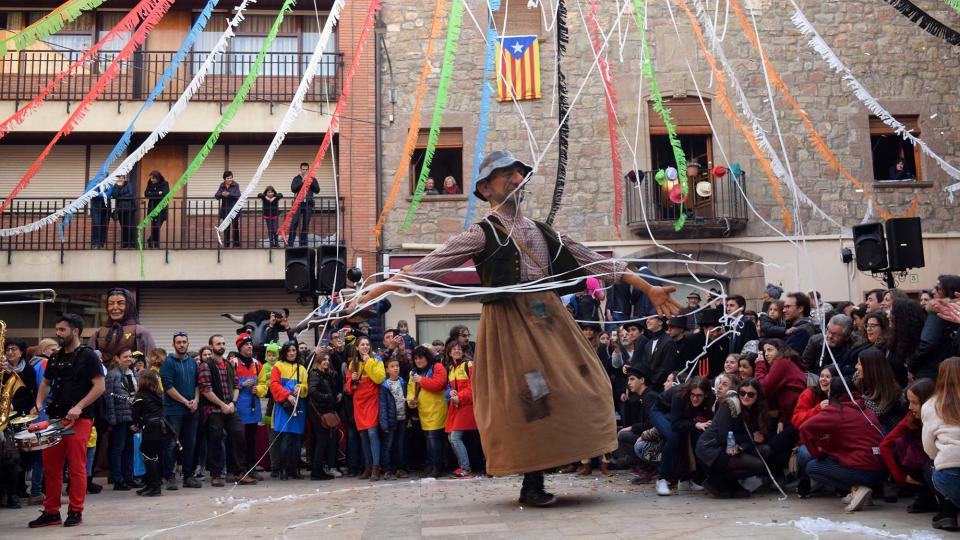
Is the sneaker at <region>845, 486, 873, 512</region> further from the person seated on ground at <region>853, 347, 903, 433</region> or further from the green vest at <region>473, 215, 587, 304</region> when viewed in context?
the green vest at <region>473, 215, 587, 304</region>

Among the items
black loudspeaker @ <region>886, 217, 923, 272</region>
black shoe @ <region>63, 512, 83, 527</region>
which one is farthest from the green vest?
black loudspeaker @ <region>886, 217, 923, 272</region>

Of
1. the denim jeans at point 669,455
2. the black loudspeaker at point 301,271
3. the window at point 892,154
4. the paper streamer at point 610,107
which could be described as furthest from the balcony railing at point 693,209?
the denim jeans at point 669,455

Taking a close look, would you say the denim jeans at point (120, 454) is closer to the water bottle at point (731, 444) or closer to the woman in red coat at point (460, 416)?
the woman in red coat at point (460, 416)

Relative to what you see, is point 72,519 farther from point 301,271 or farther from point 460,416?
point 460,416

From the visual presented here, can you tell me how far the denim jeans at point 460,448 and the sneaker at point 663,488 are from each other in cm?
323

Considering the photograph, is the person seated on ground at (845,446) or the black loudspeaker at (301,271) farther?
the black loudspeaker at (301,271)

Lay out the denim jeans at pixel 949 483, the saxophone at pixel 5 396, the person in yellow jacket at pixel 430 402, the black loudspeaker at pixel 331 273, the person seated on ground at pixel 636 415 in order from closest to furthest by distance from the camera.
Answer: the denim jeans at pixel 949 483
the saxophone at pixel 5 396
the black loudspeaker at pixel 331 273
the person seated on ground at pixel 636 415
the person in yellow jacket at pixel 430 402

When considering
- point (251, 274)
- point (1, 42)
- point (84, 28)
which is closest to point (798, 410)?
point (1, 42)

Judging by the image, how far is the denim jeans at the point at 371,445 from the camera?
10844 millimetres

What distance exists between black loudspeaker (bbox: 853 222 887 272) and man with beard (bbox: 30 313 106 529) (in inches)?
284

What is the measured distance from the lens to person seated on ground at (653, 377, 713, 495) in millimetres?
8164

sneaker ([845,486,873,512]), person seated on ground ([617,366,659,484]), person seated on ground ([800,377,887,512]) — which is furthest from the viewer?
person seated on ground ([617,366,659,484])

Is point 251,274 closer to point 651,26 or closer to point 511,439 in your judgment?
point 651,26

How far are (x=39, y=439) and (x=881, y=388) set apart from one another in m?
6.61
